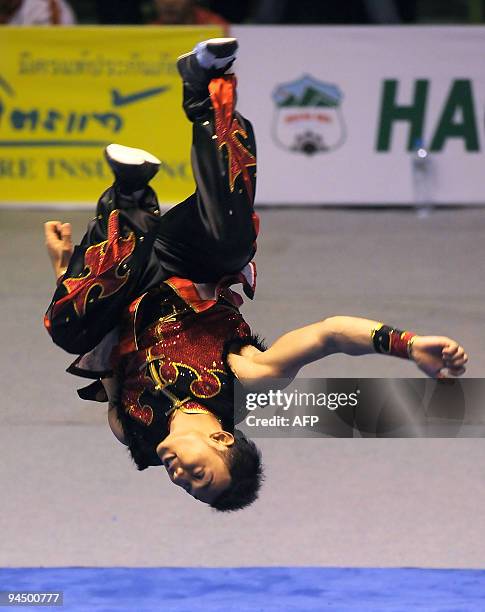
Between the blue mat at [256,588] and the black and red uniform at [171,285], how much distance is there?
117 cm

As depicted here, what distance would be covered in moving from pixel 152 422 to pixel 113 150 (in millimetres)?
774

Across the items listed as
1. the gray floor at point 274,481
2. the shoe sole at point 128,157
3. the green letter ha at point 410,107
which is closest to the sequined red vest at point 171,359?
the shoe sole at point 128,157

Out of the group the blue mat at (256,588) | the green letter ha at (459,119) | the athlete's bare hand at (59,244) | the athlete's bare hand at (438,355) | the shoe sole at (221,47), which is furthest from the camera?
the green letter ha at (459,119)

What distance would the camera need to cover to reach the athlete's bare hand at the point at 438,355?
341cm

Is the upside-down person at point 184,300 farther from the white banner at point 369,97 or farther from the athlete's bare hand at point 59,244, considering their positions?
the white banner at point 369,97

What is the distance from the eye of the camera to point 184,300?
4047 millimetres

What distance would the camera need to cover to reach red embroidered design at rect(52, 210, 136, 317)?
12.9 ft

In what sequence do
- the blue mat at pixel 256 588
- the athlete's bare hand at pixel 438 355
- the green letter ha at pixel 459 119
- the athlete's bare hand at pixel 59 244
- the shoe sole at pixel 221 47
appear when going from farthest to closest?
the green letter ha at pixel 459 119
the blue mat at pixel 256 588
the athlete's bare hand at pixel 59 244
the shoe sole at pixel 221 47
the athlete's bare hand at pixel 438 355

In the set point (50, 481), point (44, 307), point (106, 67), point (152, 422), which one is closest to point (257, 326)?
point (44, 307)

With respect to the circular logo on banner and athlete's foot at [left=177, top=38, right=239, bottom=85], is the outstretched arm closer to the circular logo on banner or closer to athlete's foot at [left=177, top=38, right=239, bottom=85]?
athlete's foot at [left=177, top=38, right=239, bottom=85]

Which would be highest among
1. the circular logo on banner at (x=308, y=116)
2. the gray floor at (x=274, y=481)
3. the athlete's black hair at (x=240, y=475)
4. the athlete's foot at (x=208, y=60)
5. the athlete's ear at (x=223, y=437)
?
the athlete's foot at (x=208, y=60)

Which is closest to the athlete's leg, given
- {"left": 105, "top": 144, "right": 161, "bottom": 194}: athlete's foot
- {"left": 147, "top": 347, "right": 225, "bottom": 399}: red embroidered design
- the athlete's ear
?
{"left": 105, "top": 144, "right": 161, "bottom": 194}: athlete's foot

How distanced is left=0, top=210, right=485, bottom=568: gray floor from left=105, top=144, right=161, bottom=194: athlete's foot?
1.99 metres

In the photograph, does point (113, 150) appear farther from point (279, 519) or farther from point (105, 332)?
point (279, 519)
